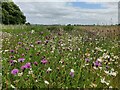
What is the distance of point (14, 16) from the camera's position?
36.8m

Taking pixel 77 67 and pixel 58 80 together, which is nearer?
pixel 58 80

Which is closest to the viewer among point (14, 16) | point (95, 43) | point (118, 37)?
point (95, 43)

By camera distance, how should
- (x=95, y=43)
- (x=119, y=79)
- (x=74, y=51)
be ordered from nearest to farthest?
(x=119, y=79) < (x=74, y=51) < (x=95, y=43)

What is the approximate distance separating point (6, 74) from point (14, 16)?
32032mm

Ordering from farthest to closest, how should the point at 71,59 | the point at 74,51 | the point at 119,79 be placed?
1. the point at 74,51
2. the point at 71,59
3. the point at 119,79

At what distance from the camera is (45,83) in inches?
185

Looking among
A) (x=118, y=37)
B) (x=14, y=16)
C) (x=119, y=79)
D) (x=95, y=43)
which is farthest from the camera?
(x=14, y=16)

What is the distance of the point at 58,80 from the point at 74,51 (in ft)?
8.97

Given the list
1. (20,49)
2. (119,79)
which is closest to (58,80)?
(119,79)

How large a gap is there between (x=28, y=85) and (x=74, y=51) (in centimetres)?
330

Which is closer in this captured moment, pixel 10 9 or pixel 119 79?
pixel 119 79

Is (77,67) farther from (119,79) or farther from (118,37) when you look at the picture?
(118,37)

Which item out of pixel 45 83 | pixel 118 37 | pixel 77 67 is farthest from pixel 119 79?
pixel 118 37

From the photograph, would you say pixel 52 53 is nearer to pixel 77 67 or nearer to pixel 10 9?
pixel 77 67
